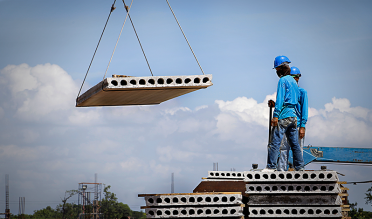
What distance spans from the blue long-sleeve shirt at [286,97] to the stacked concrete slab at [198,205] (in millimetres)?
2288

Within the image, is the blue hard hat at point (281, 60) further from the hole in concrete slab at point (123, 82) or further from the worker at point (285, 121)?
the hole in concrete slab at point (123, 82)

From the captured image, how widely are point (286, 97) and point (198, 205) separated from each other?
11.0 feet

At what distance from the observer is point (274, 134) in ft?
31.5

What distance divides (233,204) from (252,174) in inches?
32.5

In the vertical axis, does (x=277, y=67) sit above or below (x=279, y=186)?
above

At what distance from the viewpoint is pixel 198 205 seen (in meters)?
9.16

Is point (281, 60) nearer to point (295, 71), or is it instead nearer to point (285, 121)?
point (285, 121)

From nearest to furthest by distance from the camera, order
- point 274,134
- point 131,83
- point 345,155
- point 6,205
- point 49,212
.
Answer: point 131,83 < point 274,134 < point 345,155 < point 6,205 < point 49,212

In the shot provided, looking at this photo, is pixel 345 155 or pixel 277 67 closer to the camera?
pixel 277 67

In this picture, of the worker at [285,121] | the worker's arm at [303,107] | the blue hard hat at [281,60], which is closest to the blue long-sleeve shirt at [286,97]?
the worker at [285,121]

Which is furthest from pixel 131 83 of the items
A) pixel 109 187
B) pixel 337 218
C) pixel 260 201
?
pixel 109 187

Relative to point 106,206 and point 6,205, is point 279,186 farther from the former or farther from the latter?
point 106,206

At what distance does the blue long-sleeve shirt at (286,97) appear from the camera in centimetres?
952

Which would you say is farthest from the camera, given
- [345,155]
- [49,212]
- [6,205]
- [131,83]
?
[49,212]
